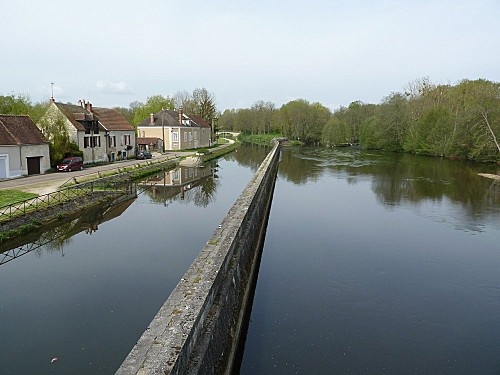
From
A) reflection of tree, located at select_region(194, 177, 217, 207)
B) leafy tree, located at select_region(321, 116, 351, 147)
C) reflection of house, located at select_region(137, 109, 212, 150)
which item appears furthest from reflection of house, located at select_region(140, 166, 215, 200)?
leafy tree, located at select_region(321, 116, 351, 147)

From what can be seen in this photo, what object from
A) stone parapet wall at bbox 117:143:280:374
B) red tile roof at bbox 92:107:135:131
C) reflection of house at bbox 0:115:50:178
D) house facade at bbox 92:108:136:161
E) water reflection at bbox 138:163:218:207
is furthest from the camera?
red tile roof at bbox 92:107:135:131

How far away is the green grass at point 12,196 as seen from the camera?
14834mm

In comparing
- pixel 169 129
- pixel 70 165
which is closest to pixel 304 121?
pixel 169 129

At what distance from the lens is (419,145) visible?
1923 inches

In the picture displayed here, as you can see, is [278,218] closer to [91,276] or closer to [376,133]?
[91,276]

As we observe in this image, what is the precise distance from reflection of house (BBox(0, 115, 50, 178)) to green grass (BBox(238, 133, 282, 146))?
163 ft

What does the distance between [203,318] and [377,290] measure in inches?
224

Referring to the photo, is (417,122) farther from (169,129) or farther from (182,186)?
(182,186)

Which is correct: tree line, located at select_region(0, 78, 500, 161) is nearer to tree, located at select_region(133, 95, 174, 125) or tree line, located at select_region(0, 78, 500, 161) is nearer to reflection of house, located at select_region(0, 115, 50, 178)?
tree, located at select_region(133, 95, 174, 125)

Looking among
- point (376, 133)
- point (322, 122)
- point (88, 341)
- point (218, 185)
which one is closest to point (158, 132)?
point (218, 185)

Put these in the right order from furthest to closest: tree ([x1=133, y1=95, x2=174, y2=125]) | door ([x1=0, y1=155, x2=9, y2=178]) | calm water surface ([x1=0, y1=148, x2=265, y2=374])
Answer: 1. tree ([x1=133, y1=95, x2=174, y2=125])
2. door ([x1=0, y1=155, x2=9, y2=178])
3. calm water surface ([x1=0, y1=148, x2=265, y2=374])

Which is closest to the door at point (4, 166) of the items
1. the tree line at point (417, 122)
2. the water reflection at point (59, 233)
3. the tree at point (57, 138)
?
the tree at point (57, 138)

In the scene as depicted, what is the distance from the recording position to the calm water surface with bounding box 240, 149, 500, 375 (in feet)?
23.3

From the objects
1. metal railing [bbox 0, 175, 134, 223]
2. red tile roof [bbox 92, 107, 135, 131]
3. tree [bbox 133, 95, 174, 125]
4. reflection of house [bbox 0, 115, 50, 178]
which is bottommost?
metal railing [bbox 0, 175, 134, 223]
